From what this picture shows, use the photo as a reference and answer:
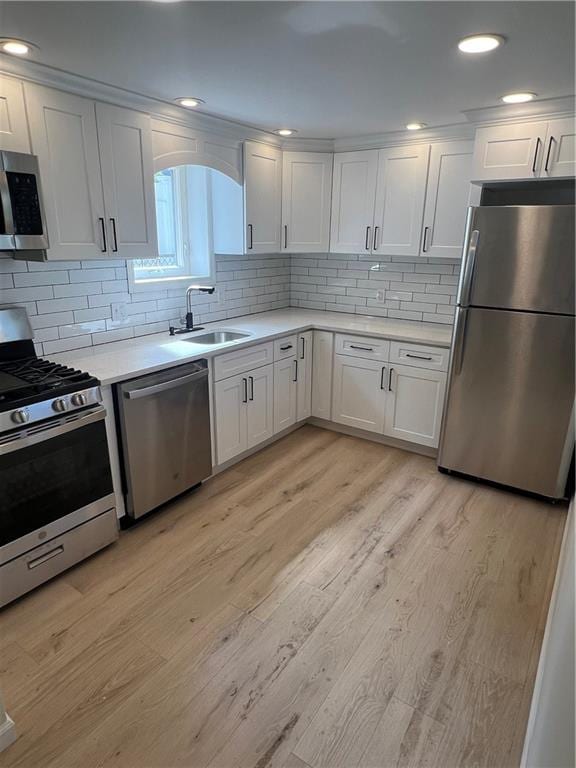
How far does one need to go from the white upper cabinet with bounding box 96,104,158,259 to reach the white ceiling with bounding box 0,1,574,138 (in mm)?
172

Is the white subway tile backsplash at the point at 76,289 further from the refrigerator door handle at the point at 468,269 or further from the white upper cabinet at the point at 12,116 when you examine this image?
the refrigerator door handle at the point at 468,269

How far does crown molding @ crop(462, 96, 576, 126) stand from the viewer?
253 cm

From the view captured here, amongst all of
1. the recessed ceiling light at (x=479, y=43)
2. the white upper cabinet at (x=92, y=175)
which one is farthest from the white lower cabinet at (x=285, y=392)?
the recessed ceiling light at (x=479, y=43)

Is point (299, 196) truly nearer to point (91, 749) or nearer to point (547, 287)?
point (547, 287)

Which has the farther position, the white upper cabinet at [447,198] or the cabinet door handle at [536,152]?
the white upper cabinet at [447,198]

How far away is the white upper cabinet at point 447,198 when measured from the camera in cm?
316

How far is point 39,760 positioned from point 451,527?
2149 mm

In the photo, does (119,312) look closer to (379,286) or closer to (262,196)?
(262,196)

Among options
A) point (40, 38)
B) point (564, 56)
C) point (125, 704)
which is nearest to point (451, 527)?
point (125, 704)

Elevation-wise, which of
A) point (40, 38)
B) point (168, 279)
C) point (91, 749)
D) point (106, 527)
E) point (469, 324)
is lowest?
point (91, 749)

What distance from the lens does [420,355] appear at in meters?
3.31

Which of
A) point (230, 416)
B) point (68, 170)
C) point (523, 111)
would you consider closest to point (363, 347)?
point (230, 416)

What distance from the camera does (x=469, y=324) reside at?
2.88 m

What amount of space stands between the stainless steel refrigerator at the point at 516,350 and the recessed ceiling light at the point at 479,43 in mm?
979
